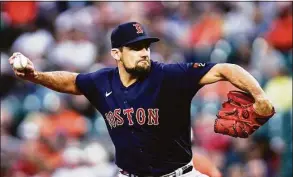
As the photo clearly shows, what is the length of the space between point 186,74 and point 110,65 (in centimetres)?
620

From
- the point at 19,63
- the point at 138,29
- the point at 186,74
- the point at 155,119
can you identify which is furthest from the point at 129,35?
the point at 19,63

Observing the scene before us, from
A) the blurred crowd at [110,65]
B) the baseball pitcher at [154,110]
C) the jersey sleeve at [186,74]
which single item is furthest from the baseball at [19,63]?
the blurred crowd at [110,65]

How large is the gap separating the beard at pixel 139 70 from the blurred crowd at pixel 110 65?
3.86 m

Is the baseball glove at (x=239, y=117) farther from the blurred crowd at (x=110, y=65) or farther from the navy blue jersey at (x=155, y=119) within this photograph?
the blurred crowd at (x=110, y=65)

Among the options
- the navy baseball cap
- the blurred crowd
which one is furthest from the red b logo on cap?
the blurred crowd

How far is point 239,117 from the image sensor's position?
670 centimetres

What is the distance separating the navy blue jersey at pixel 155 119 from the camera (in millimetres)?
6770

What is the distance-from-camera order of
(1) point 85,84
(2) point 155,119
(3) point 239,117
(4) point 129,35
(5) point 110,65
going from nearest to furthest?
(3) point 239,117, (2) point 155,119, (4) point 129,35, (1) point 85,84, (5) point 110,65

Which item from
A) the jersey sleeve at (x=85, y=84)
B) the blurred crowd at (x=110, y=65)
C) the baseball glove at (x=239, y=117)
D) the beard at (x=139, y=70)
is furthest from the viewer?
the blurred crowd at (x=110, y=65)

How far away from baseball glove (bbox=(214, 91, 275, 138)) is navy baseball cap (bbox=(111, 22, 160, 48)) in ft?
2.72

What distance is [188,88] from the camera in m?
6.71

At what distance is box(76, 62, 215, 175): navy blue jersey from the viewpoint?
22.2ft

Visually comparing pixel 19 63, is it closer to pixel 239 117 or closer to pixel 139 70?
pixel 139 70

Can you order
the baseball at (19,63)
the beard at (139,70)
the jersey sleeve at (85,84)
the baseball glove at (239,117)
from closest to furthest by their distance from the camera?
the baseball glove at (239,117), the baseball at (19,63), the beard at (139,70), the jersey sleeve at (85,84)
